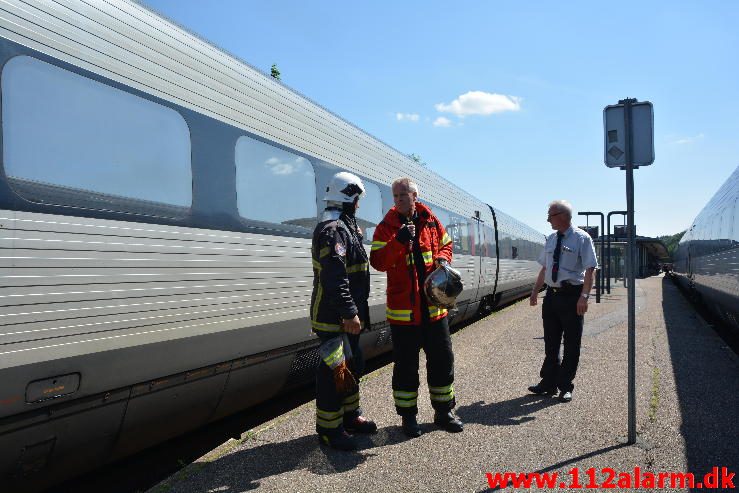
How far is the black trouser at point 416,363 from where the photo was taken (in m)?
3.95

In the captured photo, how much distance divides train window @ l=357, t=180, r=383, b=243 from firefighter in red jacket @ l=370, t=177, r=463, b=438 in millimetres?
2129

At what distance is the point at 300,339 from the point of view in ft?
15.5

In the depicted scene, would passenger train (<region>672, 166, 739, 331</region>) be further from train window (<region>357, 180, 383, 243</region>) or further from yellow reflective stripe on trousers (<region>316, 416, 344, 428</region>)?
yellow reflective stripe on trousers (<region>316, 416, 344, 428</region>)

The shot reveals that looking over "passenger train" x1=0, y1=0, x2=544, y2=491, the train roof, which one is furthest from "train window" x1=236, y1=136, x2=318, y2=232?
the train roof

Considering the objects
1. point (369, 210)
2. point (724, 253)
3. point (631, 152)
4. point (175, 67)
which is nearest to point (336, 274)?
point (175, 67)

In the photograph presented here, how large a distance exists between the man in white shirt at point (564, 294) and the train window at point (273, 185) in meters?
2.29

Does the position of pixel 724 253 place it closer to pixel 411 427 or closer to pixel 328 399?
pixel 411 427

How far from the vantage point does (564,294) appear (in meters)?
4.95

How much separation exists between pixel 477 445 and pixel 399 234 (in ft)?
5.13

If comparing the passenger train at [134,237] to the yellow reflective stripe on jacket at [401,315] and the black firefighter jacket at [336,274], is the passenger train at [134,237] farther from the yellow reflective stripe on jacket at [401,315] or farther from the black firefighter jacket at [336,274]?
the yellow reflective stripe on jacket at [401,315]

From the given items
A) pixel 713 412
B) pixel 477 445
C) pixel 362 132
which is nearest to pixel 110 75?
pixel 477 445

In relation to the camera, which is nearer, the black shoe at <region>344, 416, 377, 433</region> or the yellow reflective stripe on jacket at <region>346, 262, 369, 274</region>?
the yellow reflective stripe on jacket at <region>346, 262, 369, 274</region>

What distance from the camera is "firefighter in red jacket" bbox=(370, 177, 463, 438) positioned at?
3.92m

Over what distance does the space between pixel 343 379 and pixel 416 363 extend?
2.28ft
